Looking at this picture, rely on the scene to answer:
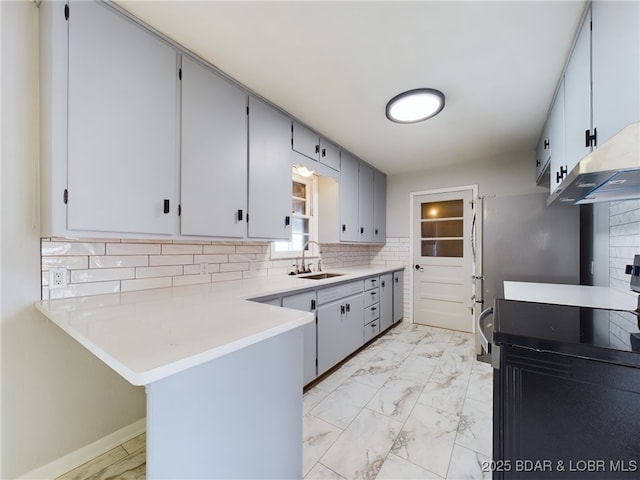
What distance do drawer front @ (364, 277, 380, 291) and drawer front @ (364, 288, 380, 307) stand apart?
49 millimetres

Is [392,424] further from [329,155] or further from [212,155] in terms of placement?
[329,155]

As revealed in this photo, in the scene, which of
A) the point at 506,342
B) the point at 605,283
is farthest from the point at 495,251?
the point at 506,342

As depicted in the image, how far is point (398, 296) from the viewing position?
384 centimetres

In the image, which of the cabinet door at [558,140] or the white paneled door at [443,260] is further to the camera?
the white paneled door at [443,260]

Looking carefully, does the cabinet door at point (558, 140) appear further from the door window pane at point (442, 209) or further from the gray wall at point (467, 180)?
Answer: the door window pane at point (442, 209)

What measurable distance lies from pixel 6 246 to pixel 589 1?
9.81 feet

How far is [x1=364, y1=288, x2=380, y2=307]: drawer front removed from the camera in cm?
296

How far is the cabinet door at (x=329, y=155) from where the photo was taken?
2.80 metres

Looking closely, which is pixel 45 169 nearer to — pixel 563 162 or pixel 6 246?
pixel 6 246

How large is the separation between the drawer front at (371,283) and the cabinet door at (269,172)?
3.76ft

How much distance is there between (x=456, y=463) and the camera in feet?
4.68

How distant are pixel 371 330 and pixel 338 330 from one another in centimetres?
76

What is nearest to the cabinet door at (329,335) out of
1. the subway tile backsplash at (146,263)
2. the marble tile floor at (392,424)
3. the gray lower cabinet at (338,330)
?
the gray lower cabinet at (338,330)

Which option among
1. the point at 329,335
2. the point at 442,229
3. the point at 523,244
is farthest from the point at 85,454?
the point at 442,229
